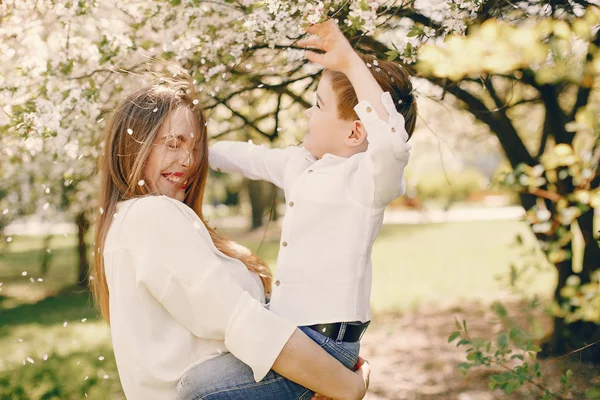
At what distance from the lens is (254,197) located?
21.7 meters

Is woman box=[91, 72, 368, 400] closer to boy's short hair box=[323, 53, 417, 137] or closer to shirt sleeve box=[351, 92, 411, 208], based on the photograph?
shirt sleeve box=[351, 92, 411, 208]

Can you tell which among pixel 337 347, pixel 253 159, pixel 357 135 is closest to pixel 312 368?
pixel 337 347

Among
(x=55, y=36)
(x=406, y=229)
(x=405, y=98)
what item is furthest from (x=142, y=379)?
(x=406, y=229)

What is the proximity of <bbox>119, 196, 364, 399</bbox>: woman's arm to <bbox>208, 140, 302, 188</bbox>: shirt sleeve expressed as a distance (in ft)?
2.58

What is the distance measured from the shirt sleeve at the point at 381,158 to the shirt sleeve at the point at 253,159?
61cm

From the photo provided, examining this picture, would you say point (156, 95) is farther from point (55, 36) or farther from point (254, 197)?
point (254, 197)

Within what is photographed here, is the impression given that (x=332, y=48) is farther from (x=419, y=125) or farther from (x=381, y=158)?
(x=419, y=125)

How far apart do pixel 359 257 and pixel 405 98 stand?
63 centimetres

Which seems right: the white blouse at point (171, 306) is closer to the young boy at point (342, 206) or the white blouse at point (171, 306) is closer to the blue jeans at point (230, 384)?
the blue jeans at point (230, 384)

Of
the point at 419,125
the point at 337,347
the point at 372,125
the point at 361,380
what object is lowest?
the point at 419,125

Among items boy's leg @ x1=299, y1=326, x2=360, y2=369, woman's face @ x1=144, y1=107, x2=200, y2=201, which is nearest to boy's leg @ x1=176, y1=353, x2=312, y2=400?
boy's leg @ x1=299, y1=326, x2=360, y2=369

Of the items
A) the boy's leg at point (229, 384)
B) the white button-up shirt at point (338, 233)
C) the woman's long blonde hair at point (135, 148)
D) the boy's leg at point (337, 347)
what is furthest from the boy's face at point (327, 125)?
the boy's leg at point (229, 384)

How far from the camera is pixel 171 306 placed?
181 centimetres

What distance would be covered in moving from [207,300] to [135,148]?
0.64 metres
